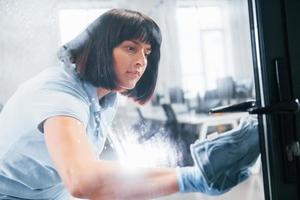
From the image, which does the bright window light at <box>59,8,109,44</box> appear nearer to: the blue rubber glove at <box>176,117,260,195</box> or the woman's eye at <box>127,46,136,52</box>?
the woman's eye at <box>127,46,136,52</box>

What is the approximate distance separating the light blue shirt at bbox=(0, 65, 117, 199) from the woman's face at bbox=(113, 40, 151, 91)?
0.11 metres

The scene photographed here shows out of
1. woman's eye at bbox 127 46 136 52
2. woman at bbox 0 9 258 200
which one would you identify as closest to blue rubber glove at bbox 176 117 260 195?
woman at bbox 0 9 258 200

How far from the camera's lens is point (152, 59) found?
117 centimetres

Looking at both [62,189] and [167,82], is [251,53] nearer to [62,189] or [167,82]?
[167,82]

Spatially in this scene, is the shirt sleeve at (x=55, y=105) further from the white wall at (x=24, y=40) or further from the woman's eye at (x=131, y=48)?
the woman's eye at (x=131, y=48)

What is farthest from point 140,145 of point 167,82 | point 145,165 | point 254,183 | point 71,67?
point 254,183

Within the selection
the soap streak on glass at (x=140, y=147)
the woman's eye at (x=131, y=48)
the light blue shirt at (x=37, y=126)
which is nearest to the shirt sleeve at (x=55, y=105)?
the light blue shirt at (x=37, y=126)

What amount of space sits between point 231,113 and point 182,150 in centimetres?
23

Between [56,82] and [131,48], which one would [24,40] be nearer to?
[56,82]

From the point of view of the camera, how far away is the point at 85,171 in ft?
3.49

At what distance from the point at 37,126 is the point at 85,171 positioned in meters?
0.21

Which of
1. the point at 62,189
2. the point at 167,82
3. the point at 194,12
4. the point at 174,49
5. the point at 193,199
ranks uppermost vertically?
the point at 194,12

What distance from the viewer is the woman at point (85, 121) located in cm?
106

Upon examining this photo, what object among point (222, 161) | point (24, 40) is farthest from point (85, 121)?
point (222, 161)
